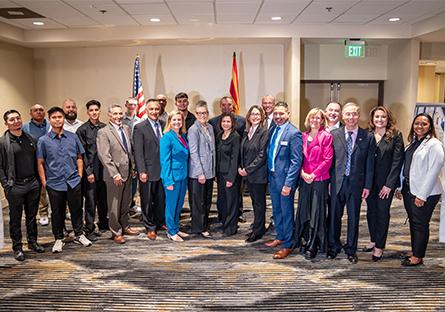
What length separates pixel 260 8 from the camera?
5.54 metres

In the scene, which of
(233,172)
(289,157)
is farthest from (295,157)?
(233,172)

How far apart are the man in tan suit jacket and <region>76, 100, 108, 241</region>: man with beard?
20 centimetres

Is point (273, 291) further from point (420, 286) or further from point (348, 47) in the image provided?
point (348, 47)

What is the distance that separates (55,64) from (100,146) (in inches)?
175

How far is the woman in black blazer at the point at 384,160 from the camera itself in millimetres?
3658

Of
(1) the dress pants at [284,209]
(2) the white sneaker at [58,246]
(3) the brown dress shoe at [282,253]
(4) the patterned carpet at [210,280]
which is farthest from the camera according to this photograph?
(2) the white sneaker at [58,246]

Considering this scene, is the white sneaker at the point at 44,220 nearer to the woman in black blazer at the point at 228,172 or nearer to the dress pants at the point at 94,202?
the dress pants at the point at 94,202

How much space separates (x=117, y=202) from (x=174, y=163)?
2.63 ft

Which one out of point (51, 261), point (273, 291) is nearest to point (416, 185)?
point (273, 291)

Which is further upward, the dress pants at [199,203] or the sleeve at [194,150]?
the sleeve at [194,150]

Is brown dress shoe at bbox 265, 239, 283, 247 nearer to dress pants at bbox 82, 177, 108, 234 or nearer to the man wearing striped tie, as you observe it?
the man wearing striped tie

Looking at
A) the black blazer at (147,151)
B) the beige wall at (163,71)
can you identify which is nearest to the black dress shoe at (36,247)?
the black blazer at (147,151)

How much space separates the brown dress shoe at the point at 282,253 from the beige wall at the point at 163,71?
433cm

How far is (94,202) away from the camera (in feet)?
15.5
